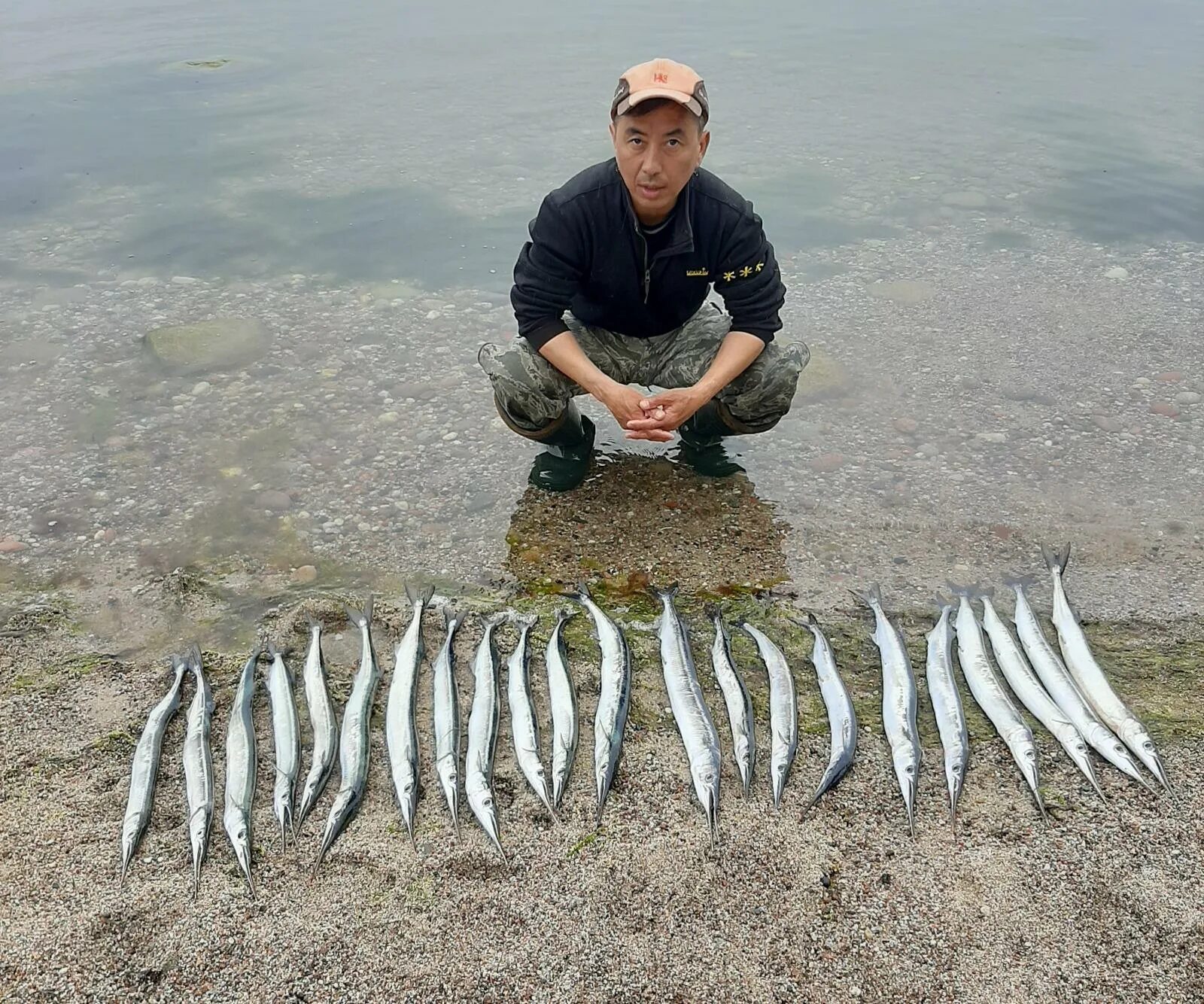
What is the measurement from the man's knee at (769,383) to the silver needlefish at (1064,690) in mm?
1465

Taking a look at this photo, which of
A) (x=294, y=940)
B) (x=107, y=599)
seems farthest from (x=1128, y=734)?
(x=107, y=599)

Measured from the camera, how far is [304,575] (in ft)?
15.2

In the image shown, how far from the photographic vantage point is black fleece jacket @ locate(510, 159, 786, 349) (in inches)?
167

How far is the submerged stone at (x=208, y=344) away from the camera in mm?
6547

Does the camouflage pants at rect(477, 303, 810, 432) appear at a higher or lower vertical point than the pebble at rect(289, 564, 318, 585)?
higher

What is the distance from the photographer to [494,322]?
7.10 m

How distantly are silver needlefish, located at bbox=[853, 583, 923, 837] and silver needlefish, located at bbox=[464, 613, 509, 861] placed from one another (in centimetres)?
142

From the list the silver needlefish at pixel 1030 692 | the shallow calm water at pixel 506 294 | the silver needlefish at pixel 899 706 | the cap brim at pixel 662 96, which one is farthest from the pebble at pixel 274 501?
the silver needlefish at pixel 1030 692

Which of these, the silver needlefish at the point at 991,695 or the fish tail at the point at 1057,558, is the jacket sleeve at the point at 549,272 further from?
the fish tail at the point at 1057,558

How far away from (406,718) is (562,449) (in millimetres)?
2124

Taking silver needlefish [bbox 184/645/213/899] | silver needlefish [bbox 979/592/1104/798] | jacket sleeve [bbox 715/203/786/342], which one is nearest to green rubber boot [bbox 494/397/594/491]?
jacket sleeve [bbox 715/203/786/342]

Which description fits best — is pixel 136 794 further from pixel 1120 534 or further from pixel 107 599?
pixel 1120 534

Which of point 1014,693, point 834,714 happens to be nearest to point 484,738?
point 834,714

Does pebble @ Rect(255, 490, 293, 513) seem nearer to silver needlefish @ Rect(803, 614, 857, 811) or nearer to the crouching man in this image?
the crouching man
